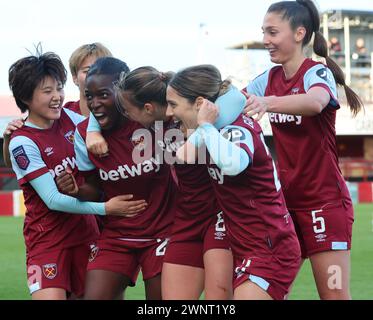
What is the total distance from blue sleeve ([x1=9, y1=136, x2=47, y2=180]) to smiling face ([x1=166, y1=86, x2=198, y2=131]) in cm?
103

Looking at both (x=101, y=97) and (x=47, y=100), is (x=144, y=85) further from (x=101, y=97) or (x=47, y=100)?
(x=47, y=100)

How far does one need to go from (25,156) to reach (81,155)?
13.5 inches

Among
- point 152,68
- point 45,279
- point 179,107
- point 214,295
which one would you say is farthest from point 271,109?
point 45,279

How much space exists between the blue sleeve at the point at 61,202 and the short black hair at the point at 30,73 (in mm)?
550

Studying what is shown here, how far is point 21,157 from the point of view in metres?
4.69

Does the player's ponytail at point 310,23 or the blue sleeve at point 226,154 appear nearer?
the blue sleeve at point 226,154

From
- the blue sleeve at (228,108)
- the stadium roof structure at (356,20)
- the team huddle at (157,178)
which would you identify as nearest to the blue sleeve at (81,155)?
the team huddle at (157,178)

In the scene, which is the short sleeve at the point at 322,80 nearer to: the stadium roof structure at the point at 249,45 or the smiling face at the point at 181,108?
the smiling face at the point at 181,108

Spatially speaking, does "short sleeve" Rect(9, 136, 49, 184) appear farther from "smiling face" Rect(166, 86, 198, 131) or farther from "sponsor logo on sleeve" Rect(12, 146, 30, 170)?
"smiling face" Rect(166, 86, 198, 131)

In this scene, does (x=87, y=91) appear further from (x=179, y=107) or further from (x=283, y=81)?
(x=283, y=81)

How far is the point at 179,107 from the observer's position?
4059mm

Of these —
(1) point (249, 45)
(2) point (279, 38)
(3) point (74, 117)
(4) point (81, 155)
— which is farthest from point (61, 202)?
(1) point (249, 45)

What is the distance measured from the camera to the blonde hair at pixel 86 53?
212 inches

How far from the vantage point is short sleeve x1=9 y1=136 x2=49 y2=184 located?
15.3ft
